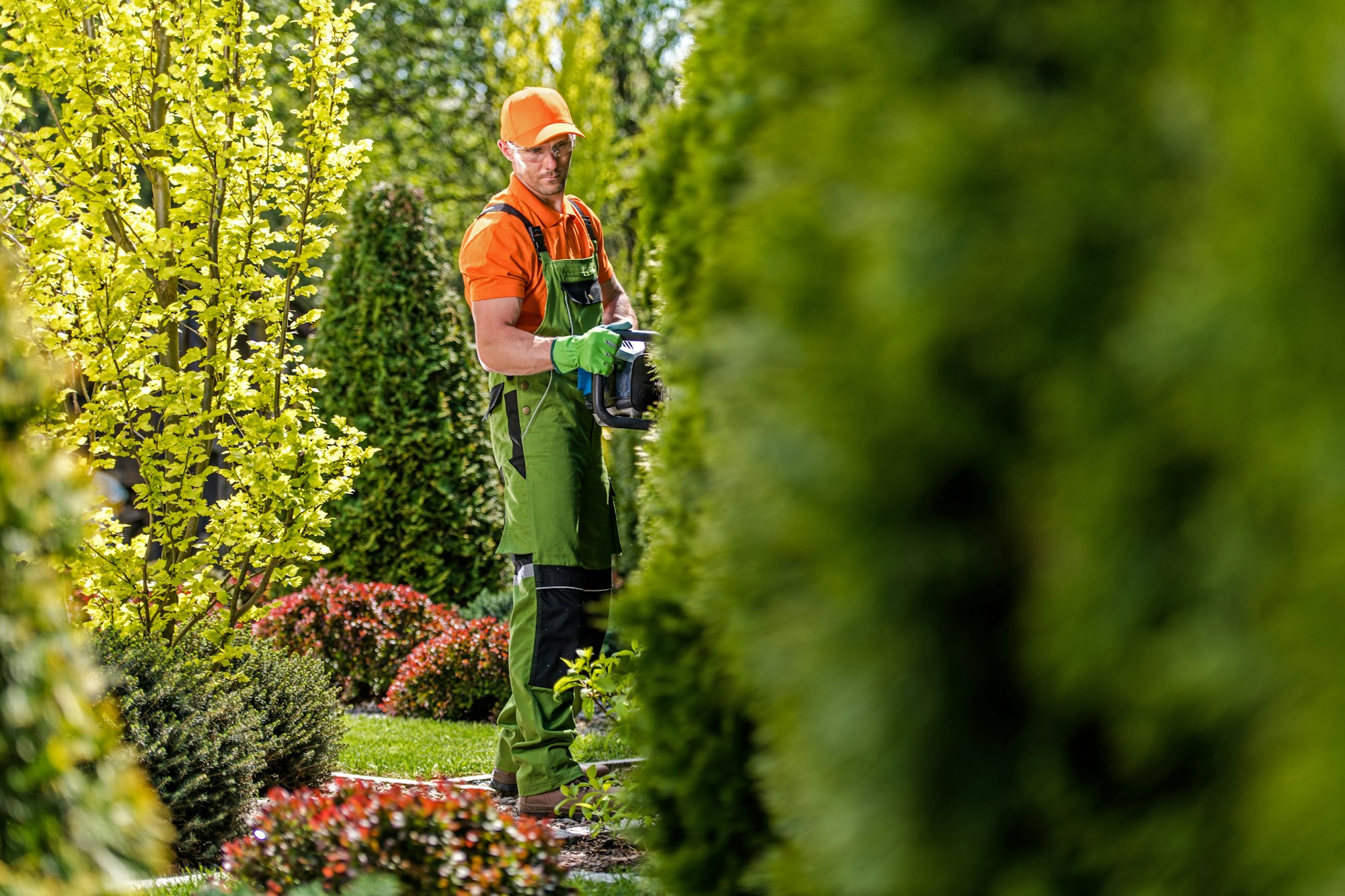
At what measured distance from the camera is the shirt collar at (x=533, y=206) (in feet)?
15.1

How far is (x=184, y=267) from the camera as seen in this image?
4.70m

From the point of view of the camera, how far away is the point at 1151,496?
1.05 m

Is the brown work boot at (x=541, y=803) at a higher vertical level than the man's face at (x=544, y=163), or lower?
lower

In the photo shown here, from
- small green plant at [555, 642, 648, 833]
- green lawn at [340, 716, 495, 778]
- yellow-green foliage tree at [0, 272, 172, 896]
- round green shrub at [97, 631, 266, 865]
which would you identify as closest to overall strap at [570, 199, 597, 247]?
small green plant at [555, 642, 648, 833]

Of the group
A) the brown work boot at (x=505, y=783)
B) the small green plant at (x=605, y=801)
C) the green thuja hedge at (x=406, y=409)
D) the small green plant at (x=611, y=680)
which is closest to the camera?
the small green plant at (x=605, y=801)

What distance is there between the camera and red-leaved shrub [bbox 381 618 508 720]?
7535mm

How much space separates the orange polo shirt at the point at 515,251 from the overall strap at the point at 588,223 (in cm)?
13

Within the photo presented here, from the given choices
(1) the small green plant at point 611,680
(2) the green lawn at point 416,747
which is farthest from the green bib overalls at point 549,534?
(2) the green lawn at point 416,747

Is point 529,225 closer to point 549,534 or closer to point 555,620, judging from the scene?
point 549,534

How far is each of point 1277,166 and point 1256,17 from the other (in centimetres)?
18

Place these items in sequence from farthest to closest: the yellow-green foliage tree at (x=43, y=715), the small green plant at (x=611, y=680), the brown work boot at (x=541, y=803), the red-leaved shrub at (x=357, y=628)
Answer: the red-leaved shrub at (x=357, y=628)
the brown work boot at (x=541, y=803)
the small green plant at (x=611, y=680)
the yellow-green foliage tree at (x=43, y=715)

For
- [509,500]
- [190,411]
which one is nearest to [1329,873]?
[509,500]

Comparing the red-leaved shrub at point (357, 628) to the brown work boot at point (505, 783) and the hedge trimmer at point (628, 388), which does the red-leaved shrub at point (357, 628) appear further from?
the hedge trimmer at point (628, 388)

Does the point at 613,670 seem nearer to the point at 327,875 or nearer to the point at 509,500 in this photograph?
the point at 509,500
